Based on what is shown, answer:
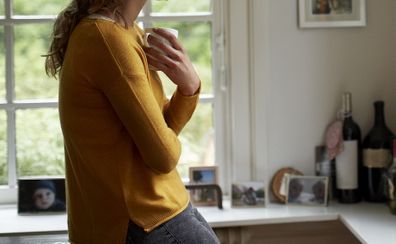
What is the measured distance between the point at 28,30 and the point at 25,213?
25.3 inches

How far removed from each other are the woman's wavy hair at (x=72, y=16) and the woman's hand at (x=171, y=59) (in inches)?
3.9

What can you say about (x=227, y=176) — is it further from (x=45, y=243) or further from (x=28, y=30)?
(x=28, y=30)

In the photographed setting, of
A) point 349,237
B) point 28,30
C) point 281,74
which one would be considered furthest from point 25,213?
point 349,237

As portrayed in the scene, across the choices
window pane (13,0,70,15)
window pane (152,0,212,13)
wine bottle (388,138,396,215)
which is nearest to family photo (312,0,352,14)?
window pane (152,0,212,13)

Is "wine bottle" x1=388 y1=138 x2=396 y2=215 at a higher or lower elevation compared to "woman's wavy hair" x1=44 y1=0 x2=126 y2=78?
lower

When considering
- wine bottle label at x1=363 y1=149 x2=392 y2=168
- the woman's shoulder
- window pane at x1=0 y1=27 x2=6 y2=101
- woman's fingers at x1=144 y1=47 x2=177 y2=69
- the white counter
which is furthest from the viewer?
window pane at x1=0 y1=27 x2=6 y2=101

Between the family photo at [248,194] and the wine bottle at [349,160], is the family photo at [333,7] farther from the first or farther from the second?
the family photo at [248,194]

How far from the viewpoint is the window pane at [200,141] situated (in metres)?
2.08

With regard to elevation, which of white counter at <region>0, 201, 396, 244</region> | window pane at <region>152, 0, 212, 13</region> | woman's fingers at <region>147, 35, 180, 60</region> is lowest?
white counter at <region>0, 201, 396, 244</region>

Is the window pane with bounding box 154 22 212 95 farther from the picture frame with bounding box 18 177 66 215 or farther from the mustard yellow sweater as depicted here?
the mustard yellow sweater

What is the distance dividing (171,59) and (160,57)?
0.02 m

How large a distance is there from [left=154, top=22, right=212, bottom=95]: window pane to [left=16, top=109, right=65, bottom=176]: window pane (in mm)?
437

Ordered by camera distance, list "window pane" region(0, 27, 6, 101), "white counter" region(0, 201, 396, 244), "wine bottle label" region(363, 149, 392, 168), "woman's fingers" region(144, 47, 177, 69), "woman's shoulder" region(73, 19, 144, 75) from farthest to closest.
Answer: "window pane" region(0, 27, 6, 101) < "wine bottle label" region(363, 149, 392, 168) < "white counter" region(0, 201, 396, 244) < "woman's fingers" region(144, 47, 177, 69) < "woman's shoulder" region(73, 19, 144, 75)

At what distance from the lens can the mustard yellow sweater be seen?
1013 millimetres
